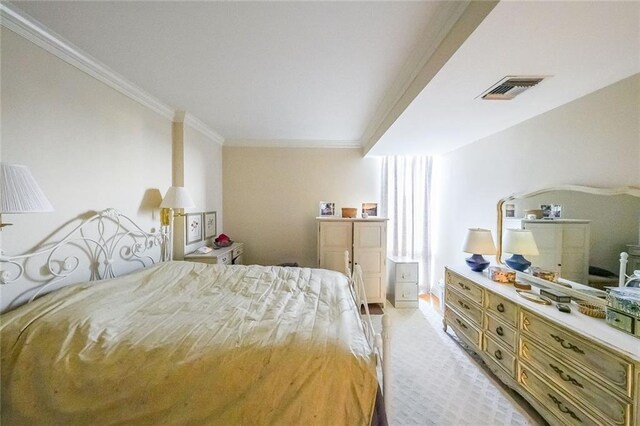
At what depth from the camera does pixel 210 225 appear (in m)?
3.37

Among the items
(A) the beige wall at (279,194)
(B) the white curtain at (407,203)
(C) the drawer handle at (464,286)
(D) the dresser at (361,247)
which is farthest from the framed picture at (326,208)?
(C) the drawer handle at (464,286)

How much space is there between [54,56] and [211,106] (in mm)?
1169

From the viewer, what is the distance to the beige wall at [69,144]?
1328mm

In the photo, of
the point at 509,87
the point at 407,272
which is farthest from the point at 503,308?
the point at 509,87

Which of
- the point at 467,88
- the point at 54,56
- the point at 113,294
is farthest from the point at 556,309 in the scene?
the point at 54,56

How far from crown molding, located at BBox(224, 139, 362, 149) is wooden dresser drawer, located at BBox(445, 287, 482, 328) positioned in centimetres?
257

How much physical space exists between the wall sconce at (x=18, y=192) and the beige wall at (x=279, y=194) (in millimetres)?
2655

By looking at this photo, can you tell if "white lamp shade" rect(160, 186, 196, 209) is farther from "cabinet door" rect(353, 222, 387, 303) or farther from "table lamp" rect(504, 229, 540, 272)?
"table lamp" rect(504, 229, 540, 272)

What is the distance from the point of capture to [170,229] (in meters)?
2.60

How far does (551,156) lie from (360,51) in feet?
6.09

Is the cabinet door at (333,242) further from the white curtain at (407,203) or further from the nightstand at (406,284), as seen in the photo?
the white curtain at (407,203)

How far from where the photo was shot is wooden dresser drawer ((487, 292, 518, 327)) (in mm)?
1718

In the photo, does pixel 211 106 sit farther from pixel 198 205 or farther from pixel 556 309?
pixel 556 309

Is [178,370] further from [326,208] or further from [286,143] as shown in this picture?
[286,143]
